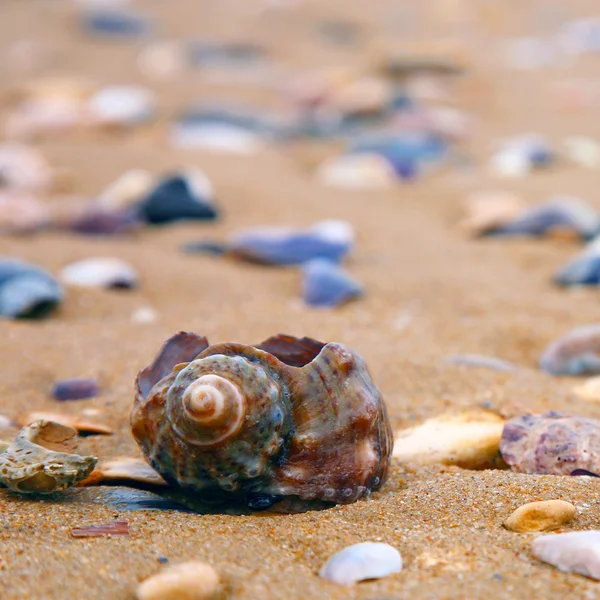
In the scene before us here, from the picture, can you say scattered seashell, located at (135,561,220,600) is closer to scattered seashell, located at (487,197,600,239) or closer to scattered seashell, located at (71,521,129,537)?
scattered seashell, located at (71,521,129,537)

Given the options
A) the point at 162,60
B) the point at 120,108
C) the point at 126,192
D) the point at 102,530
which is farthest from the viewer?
the point at 162,60

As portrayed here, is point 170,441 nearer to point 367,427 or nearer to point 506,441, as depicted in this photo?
point 367,427

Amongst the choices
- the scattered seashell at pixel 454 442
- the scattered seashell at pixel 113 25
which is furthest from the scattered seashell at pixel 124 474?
the scattered seashell at pixel 113 25

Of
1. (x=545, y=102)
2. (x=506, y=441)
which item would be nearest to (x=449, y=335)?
(x=506, y=441)

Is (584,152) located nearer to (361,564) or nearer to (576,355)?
(576,355)

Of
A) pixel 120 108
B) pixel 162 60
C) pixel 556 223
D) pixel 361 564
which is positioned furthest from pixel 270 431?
pixel 162 60

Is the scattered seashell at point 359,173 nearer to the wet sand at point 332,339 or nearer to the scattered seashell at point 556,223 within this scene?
the wet sand at point 332,339

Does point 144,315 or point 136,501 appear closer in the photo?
point 136,501

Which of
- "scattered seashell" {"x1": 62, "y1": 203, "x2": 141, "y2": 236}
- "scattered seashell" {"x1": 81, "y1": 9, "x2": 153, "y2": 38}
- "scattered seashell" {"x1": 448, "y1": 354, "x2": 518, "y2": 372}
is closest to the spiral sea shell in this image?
"scattered seashell" {"x1": 448, "y1": 354, "x2": 518, "y2": 372}
